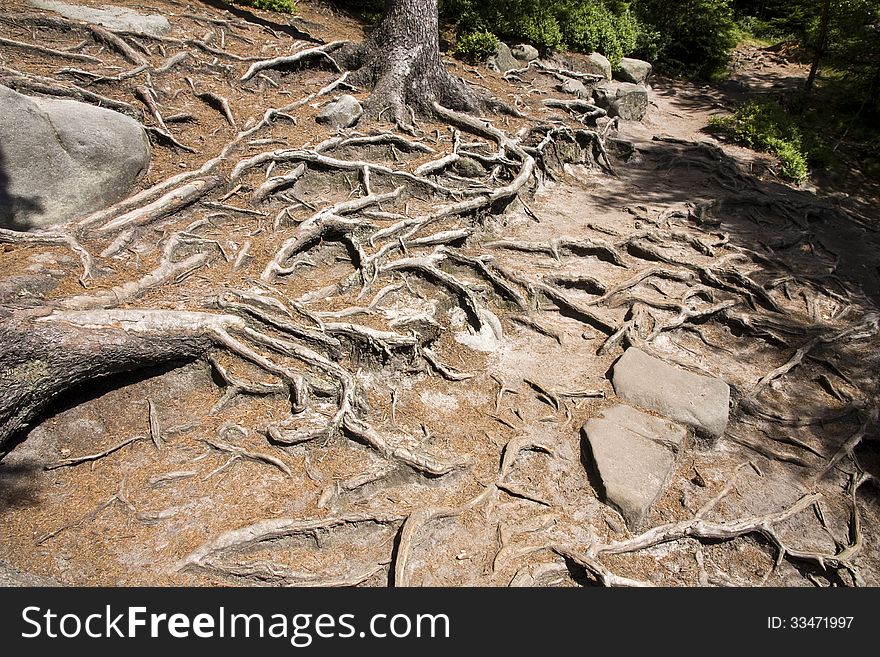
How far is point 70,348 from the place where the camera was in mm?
4082

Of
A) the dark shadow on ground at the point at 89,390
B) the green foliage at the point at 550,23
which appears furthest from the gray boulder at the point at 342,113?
the green foliage at the point at 550,23

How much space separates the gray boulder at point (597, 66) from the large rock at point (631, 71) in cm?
102

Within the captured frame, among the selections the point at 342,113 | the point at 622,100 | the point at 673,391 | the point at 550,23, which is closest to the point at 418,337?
the point at 673,391

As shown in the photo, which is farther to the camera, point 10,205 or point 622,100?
point 622,100

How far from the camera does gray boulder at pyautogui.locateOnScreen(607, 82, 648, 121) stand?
46.6ft

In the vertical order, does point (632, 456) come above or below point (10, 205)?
below

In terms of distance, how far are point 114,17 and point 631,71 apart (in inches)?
537

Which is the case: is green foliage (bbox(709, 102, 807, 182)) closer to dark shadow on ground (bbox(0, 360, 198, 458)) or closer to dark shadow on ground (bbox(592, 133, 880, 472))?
dark shadow on ground (bbox(592, 133, 880, 472))

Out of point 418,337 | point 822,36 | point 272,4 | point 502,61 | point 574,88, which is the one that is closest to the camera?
point 418,337

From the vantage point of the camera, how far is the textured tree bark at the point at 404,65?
937 centimetres

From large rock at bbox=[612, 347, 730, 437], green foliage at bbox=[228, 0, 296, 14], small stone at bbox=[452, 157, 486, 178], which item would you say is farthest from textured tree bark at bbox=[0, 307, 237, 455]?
green foliage at bbox=[228, 0, 296, 14]

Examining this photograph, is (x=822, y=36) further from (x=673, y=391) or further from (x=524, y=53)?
(x=673, y=391)

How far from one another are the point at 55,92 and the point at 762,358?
930 centimetres

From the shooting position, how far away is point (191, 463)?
14.4ft
